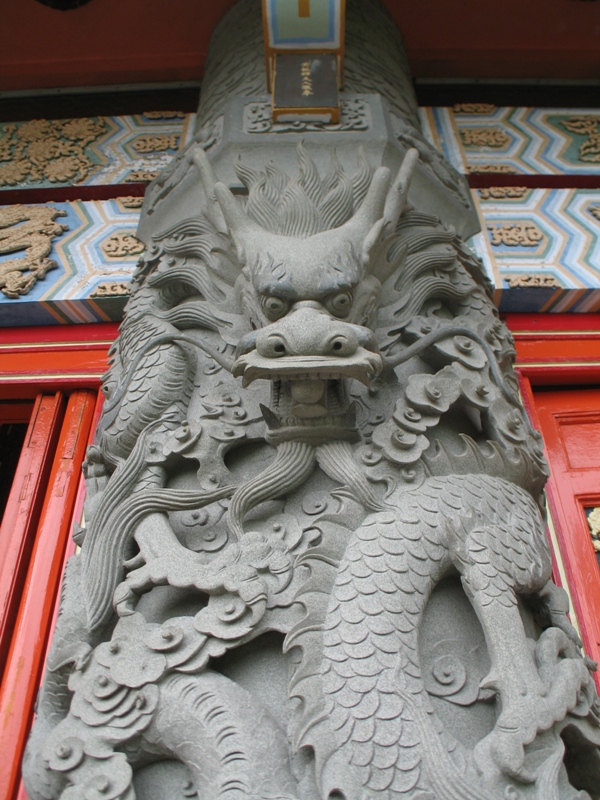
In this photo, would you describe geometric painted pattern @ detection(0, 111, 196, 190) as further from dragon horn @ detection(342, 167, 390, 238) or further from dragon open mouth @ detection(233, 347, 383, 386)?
dragon open mouth @ detection(233, 347, 383, 386)

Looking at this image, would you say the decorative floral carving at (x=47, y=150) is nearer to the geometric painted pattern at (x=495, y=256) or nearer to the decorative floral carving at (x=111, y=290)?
the geometric painted pattern at (x=495, y=256)

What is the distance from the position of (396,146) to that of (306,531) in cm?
142

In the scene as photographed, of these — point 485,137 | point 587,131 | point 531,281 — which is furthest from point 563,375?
point 587,131

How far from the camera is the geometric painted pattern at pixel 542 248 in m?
2.62

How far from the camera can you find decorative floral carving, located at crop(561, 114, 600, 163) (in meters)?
3.23

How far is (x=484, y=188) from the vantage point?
10.1ft

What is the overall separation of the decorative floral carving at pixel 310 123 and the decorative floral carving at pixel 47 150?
1010 mm

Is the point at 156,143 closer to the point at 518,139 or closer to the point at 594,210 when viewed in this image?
the point at 518,139

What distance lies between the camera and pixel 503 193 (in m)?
3.03

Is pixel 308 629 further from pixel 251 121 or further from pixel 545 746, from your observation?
pixel 251 121

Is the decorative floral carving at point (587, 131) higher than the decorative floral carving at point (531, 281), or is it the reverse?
the decorative floral carving at point (587, 131)

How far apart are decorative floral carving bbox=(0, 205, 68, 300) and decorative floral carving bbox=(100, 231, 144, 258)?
0.63 ft

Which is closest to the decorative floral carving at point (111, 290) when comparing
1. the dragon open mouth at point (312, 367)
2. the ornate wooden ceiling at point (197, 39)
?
the dragon open mouth at point (312, 367)

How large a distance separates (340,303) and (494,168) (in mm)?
1798
